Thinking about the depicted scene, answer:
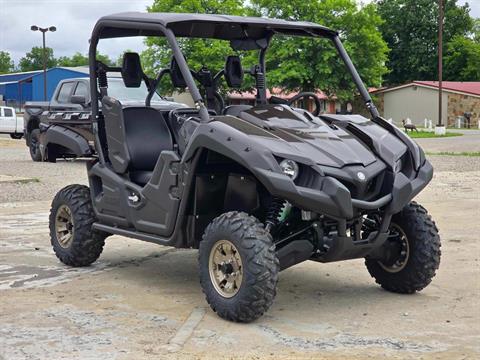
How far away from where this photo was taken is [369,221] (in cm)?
612

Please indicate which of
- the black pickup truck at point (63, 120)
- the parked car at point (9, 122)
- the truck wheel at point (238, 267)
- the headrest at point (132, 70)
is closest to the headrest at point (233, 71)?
the headrest at point (132, 70)

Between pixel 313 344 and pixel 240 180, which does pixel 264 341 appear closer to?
pixel 313 344

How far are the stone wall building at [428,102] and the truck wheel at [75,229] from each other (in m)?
54.5

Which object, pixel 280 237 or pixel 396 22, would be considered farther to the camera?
pixel 396 22

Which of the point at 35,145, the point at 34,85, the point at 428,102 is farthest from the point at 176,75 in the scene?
the point at 34,85

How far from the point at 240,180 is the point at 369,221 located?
1012 mm

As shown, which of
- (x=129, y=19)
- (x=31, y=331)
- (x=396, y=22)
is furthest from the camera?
(x=396, y=22)

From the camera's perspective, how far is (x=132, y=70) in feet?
21.6

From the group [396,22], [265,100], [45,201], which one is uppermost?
[396,22]

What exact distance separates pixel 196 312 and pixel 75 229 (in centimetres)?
193

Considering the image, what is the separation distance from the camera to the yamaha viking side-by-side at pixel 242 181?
5.36m

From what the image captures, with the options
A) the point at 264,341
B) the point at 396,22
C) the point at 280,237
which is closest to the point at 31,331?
the point at 264,341

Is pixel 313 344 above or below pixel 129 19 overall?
below

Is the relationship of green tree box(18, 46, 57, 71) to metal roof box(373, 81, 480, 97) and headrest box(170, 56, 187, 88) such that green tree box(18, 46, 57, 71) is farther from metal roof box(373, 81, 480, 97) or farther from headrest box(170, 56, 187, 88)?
headrest box(170, 56, 187, 88)
